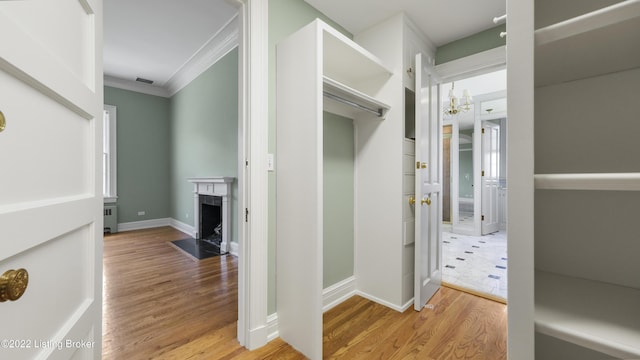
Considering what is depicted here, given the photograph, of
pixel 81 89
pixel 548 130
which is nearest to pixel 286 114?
pixel 81 89

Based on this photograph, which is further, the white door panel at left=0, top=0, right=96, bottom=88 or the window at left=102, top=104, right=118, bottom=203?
the window at left=102, top=104, right=118, bottom=203

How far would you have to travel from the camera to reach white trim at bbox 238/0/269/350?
1.65 metres

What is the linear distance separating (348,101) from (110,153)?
541 centimetres

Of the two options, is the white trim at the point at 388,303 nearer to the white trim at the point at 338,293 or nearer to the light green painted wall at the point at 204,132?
the white trim at the point at 338,293

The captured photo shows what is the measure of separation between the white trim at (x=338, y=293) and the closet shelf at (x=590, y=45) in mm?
2020

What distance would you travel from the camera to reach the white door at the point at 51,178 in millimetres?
466

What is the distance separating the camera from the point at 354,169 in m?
2.47

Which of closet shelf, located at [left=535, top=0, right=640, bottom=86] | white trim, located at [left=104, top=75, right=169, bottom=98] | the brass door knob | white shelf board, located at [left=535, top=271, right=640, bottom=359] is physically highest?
white trim, located at [left=104, top=75, right=169, bottom=98]

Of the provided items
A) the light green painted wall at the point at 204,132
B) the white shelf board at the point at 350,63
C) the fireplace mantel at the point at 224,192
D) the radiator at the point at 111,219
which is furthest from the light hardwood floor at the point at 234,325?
the radiator at the point at 111,219

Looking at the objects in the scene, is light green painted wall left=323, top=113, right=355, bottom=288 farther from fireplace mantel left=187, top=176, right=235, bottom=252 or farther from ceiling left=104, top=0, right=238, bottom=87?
fireplace mantel left=187, top=176, right=235, bottom=252

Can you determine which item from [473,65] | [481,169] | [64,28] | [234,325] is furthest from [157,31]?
[481,169]

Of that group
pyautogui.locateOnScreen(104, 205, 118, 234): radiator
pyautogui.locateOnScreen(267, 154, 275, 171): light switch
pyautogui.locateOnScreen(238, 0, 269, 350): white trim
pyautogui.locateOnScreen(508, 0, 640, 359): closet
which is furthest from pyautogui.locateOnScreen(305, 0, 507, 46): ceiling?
pyautogui.locateOnScreen(104, 205, 118, 234): radiator

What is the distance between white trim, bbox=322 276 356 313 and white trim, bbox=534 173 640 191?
190cm

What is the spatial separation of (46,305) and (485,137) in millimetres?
6217
